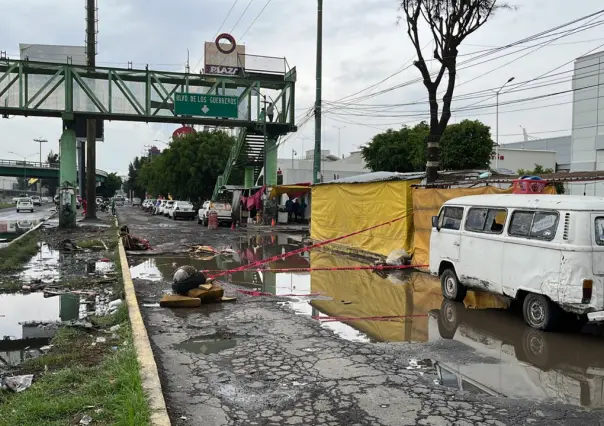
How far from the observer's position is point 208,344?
276 inches

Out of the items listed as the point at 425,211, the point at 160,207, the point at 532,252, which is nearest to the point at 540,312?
the point at 532,252

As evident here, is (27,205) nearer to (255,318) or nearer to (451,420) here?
(255,318)

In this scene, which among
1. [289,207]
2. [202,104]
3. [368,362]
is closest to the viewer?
[368,362]

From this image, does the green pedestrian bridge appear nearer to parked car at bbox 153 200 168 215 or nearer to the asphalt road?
the asphalt road

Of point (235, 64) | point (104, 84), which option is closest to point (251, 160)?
point (235, 64)

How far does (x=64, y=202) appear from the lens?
28.4 meters

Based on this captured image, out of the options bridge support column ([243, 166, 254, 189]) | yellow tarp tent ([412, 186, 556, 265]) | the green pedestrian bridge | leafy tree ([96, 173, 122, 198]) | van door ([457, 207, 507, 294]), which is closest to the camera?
van door ([457, 207, 507, 294])

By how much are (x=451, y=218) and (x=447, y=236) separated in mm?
347

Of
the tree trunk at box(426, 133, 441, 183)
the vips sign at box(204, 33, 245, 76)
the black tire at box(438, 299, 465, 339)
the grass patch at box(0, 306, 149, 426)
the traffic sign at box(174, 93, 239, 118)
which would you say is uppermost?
the vips sign at box(204, 33, 245, 76)

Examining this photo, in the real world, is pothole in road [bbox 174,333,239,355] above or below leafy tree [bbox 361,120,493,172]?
below

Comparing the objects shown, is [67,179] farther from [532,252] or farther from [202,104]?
[532,252]

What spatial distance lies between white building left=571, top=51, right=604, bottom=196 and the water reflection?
24672 millimetres

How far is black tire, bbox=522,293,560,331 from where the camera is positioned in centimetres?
736

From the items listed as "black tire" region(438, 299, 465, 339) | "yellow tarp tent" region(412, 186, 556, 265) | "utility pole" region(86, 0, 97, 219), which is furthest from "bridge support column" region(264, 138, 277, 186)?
"black tire" region(438, 299, 465, 339)
